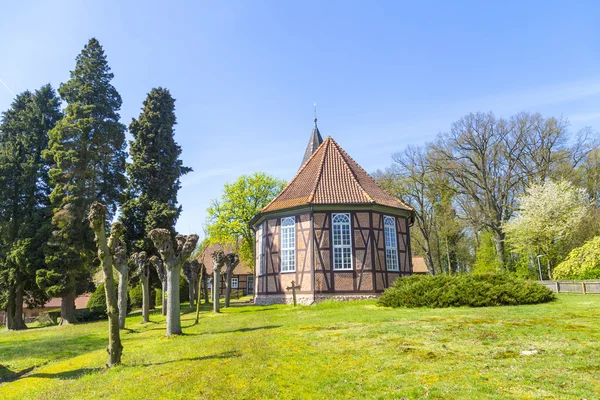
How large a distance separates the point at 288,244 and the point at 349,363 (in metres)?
15.5

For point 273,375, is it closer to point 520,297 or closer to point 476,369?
point 476,369

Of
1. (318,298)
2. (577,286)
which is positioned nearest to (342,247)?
(318,298)

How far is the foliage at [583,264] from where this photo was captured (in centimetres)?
2459

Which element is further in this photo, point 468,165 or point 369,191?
point 468,165

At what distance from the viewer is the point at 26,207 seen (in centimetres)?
2611

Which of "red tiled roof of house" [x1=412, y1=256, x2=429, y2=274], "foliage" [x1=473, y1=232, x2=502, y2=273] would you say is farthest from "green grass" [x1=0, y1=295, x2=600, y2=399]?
"red tiled roof of house" [x1=412, y1=256, x2=429, y2=274]

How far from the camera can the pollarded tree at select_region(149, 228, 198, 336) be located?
12.1 m

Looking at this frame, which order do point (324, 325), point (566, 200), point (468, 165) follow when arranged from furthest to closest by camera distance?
point (468, 165)
point (566, 200)
point (324, 325)

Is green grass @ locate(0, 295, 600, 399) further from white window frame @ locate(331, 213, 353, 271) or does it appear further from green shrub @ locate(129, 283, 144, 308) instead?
green shrub @ locate(129, 283, 144, 308)

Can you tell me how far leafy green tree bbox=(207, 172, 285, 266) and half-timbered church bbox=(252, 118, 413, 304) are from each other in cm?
1540

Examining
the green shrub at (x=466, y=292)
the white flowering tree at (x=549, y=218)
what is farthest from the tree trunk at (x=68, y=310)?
the white flowering tree at (x=549, y=218)

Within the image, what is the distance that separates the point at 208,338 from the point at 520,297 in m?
11.5

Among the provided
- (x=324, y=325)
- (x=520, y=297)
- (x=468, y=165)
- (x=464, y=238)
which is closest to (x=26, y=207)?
(x=324, y=325)

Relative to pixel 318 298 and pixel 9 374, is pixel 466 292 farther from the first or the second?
pixel 9 374
